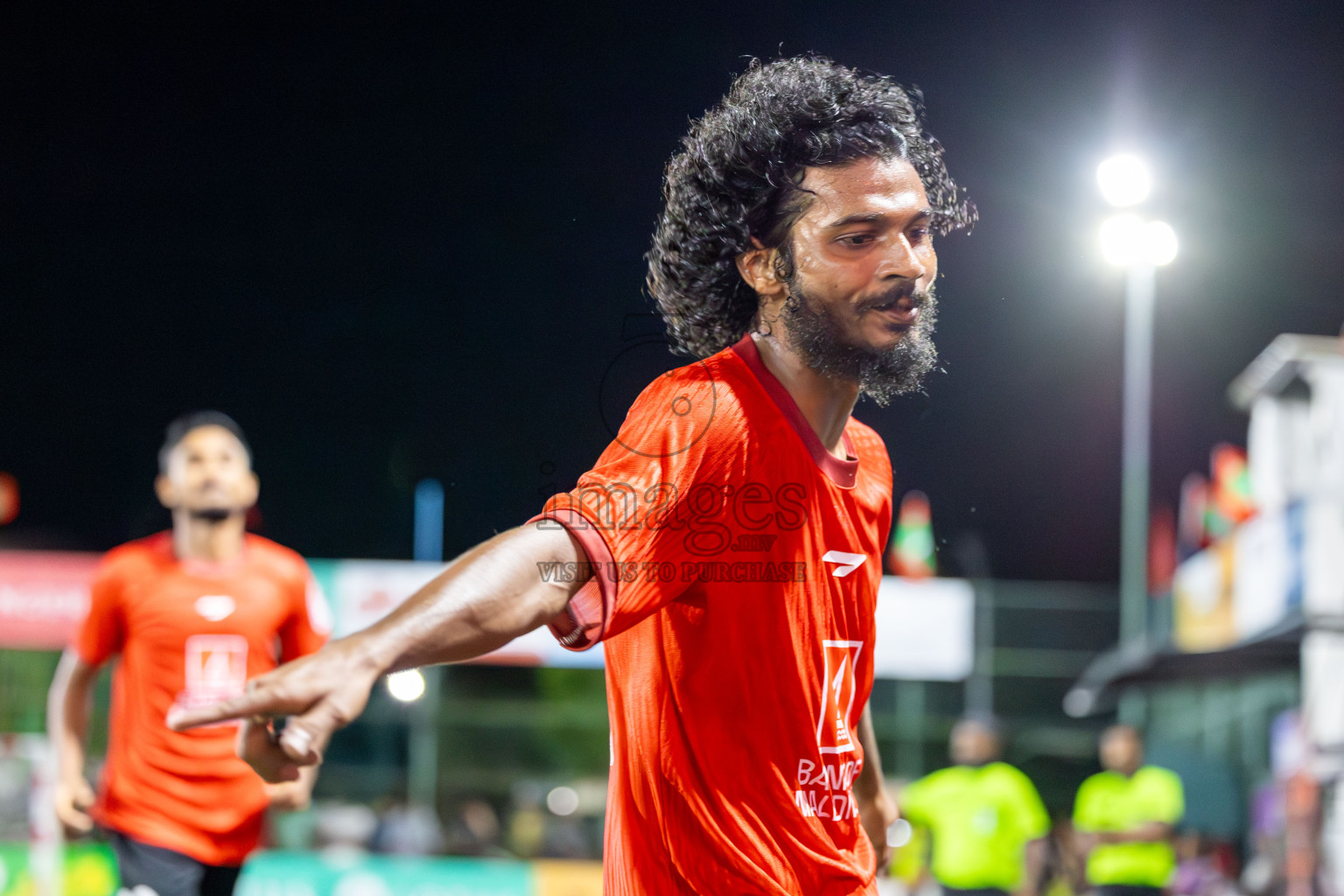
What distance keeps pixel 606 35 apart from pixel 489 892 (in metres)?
5.40

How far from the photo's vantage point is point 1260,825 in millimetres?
10734

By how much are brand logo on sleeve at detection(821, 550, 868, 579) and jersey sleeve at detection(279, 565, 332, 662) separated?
2391 mm

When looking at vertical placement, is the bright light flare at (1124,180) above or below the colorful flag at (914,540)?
above

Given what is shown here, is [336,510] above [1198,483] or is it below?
below

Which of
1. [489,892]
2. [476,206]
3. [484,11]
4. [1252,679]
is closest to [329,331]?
[476,206]

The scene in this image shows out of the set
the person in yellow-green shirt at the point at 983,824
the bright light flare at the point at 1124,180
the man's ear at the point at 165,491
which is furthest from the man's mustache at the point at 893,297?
the person in yellow-green shirt at the point at 983,824

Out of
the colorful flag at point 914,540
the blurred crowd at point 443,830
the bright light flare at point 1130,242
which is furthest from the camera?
the blurred crowd at point 443,830

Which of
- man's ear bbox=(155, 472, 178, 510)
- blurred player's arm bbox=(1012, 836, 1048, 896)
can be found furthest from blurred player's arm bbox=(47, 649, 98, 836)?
blurred player's arm bbox=(1012, 836, 1048, 896)

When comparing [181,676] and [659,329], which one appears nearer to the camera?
[659,329]

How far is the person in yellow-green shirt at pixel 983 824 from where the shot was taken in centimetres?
705

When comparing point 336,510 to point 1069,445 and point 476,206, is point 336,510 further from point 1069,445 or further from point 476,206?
point 1069,445

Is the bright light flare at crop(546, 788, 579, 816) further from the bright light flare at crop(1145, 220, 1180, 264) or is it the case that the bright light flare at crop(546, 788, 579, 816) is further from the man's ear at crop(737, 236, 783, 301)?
the man's ear at crop(737, 236, 783, 301)

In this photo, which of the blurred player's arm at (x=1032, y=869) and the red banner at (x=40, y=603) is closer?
the blurred player's arm at (x=1032, y=869)

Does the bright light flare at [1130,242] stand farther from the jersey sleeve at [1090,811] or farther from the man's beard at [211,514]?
the jersey sleeve at [1090,811]
